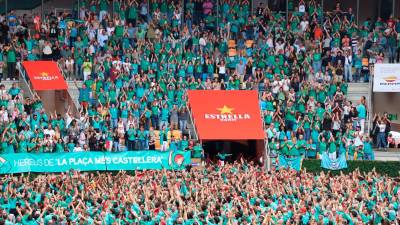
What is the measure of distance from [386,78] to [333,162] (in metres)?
6.15

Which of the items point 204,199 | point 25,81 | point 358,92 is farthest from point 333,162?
point 25,81

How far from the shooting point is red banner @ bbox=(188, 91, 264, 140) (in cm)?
3703

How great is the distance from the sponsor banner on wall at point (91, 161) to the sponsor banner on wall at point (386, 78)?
9.48m

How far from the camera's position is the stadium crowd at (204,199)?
24.0m

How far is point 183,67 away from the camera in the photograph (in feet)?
130

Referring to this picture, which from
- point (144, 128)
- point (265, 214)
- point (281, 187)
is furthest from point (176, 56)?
point (265, 214)

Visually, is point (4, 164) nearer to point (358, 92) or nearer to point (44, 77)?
point (44, 77)

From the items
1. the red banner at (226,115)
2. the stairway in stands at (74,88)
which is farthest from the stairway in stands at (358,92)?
the stairway in stands at (74,88)

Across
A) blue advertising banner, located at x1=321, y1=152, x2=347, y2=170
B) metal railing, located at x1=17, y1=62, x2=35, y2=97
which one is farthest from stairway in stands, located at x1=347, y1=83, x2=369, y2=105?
metal railing, located at x1=17, y1=62, x2=35, y2=97

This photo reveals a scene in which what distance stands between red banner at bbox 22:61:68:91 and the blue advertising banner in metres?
10.8

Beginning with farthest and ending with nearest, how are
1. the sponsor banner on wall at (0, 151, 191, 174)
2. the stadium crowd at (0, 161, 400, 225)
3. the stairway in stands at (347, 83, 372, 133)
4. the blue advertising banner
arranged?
1. the stairway in stands at (347, 83, 372, 133)
2. the blue advertising banner
3. the sponsor banner on wall at (0, 151, 191, 174)
4. the stadium crowd at (0, 161, 400, 225)

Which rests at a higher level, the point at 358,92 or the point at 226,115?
the point at 358,92

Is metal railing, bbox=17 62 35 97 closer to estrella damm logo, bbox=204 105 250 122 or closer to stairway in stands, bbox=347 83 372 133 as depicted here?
estrella damm logo, bbox=204 105 250 122

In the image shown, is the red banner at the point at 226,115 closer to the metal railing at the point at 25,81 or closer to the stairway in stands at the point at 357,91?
the stairway in stands at the point at 357,91
